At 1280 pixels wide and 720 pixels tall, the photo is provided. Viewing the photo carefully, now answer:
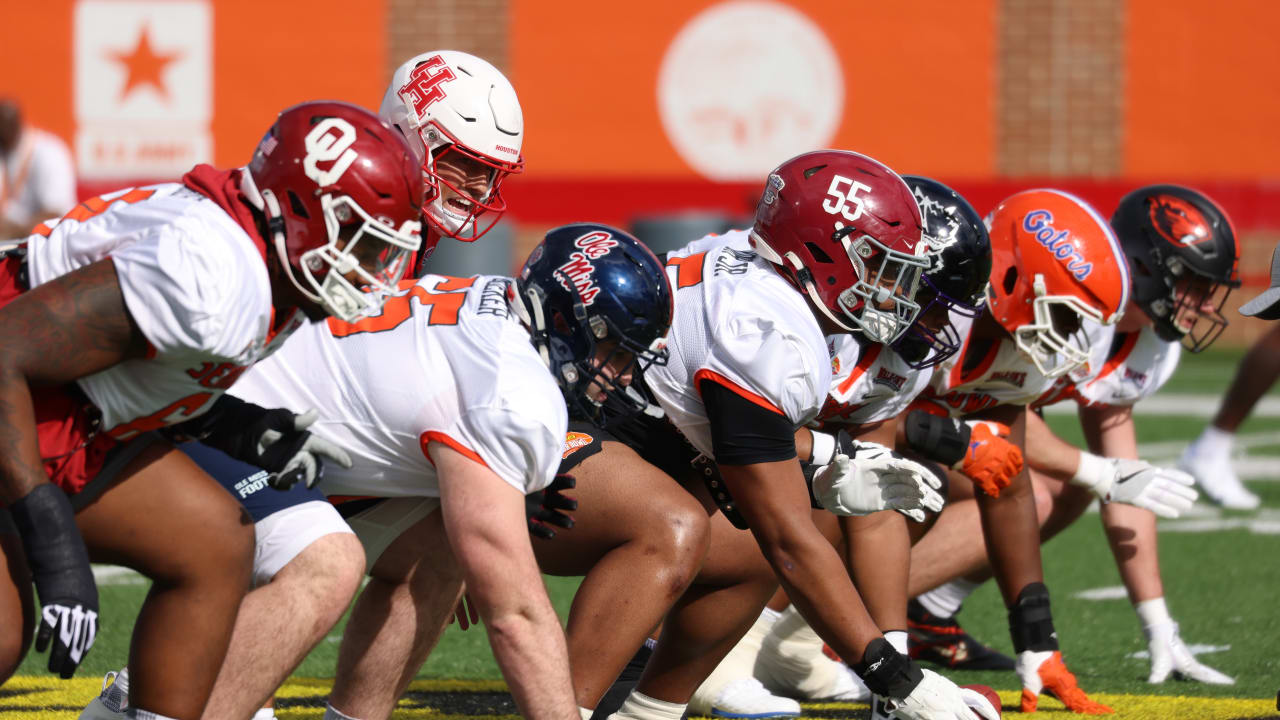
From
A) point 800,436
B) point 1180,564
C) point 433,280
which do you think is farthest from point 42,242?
A: point 1180,564

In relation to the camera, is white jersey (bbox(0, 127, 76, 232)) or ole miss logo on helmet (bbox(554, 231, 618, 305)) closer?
ole miss logo on helmet (bbox(554, 231, 618, 305))

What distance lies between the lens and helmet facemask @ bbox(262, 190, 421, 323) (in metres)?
2.91

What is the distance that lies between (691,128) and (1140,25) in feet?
14.7

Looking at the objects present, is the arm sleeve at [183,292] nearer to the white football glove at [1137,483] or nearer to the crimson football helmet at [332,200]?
the crimson football helmet at [332,200]

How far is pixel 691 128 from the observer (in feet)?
51.0

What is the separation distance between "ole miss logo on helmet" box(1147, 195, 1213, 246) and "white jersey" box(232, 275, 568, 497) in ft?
7.34

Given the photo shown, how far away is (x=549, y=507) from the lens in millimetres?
3424

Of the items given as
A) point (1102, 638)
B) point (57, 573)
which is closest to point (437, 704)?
point (57, 573)

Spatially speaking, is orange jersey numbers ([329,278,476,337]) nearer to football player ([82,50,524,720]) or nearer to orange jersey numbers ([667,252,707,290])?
football player ([82,50,524,720])

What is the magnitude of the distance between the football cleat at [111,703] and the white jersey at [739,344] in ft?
4.30

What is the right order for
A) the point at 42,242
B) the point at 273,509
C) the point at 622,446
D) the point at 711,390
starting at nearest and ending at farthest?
the point at 42,242 → the point at 273,509 → the point at 711,390 → the point at 622,446

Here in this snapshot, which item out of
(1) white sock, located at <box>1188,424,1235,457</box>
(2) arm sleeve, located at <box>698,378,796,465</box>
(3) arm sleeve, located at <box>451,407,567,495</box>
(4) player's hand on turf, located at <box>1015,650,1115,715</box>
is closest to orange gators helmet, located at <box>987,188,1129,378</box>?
(4) player's hand on turf, located at <box>1015,650,1115,715</box>

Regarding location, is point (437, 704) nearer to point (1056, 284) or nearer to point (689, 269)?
point (689, 269)

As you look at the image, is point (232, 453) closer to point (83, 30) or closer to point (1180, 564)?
point (1180, 564)
